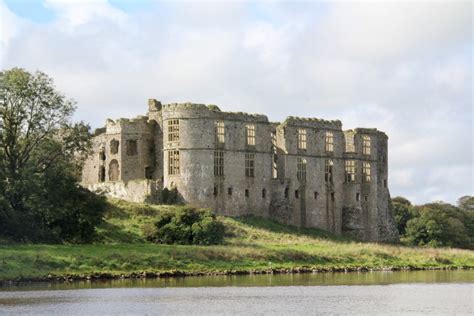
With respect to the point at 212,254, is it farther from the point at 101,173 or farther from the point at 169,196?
the point at 101,173

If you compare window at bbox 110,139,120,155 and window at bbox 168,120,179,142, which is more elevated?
window at bbox 168,120,179,142

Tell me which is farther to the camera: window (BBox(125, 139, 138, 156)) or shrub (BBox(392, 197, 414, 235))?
shrub (BBox(392, 197, 414, 235))

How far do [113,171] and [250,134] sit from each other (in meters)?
11.5

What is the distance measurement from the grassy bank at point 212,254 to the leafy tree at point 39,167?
104 inches

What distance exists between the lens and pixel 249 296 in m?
51.9

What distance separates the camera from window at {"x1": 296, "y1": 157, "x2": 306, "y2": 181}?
9481cm

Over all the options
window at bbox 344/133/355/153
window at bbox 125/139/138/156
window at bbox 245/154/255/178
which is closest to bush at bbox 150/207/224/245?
window at bbox 245/154/255/178

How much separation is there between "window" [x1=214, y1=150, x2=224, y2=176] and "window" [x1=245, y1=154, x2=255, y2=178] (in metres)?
2.63

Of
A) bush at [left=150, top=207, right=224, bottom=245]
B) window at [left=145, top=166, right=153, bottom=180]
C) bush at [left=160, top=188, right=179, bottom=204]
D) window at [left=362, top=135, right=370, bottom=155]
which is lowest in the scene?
bush at [left=150, top=207, right=224, bottom=245]

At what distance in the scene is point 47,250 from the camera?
64.2 m

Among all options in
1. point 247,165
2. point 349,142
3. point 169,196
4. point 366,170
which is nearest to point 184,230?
point 169,196

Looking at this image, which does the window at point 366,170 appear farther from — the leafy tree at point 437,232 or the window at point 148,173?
the window at point 148,173

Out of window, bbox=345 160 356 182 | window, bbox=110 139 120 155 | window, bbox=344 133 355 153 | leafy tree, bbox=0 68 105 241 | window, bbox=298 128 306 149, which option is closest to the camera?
leafy tree, bbox=0 68 105 241

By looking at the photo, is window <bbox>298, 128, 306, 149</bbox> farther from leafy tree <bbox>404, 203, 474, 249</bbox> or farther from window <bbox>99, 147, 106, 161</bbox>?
window <bbox>99, 147, 106, 161</bbox>
